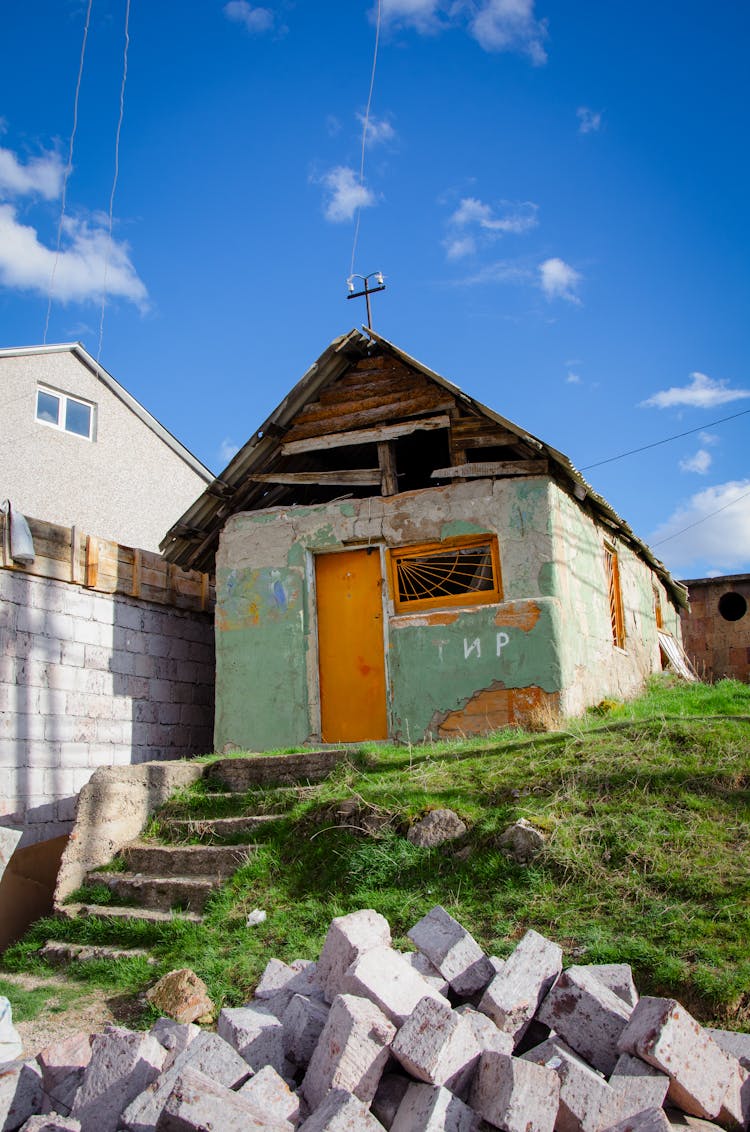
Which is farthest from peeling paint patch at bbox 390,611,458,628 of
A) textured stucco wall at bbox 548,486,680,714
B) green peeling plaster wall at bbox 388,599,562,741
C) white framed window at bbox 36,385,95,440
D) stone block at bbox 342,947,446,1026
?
white framed window at bbox 36,385,95,440

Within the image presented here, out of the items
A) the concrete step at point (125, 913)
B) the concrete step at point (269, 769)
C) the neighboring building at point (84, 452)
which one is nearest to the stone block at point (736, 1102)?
the concrete step at point (125, 913)

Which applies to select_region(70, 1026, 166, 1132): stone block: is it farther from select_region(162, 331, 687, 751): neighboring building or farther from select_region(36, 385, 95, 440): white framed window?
select_region(36, 385, 95, 440): white framed window

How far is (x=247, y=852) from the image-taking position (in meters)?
7.14

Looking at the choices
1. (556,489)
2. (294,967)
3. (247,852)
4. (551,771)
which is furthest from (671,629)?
(294,967)

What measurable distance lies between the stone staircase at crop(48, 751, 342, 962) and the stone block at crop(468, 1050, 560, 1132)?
3.46 m

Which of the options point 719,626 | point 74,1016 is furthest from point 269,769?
point 719,626

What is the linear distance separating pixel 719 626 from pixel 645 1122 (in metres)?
16.4

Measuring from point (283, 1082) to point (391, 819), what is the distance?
3.03 metres

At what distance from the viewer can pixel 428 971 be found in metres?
4.75

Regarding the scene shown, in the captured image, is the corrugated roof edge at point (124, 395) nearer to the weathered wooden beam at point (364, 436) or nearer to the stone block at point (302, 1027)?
the weathered wooden beam at point (364, 436)

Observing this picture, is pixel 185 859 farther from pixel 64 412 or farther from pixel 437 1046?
pixel 64 412

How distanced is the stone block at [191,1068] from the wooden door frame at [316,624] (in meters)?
6.06

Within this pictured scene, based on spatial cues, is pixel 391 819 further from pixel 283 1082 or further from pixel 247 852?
pixel 283 1082

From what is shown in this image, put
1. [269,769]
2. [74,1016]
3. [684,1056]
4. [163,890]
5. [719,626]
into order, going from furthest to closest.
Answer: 1. [719,626]
2. [269,769]
3. [163,890]
4. [74,1016]
5. [684,1056]
